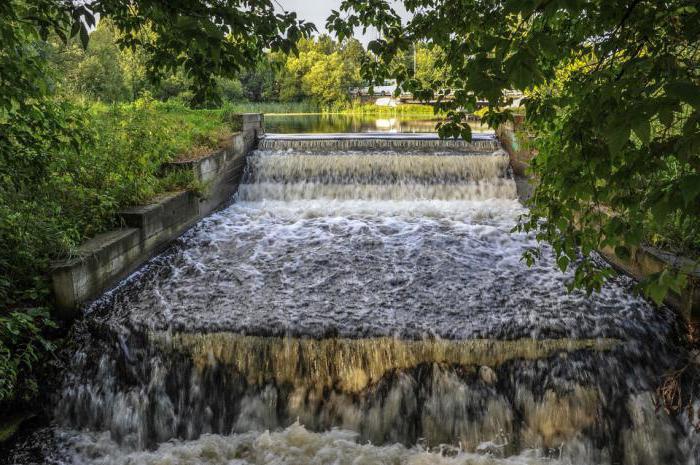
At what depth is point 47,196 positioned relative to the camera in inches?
201

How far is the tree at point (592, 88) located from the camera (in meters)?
1.51

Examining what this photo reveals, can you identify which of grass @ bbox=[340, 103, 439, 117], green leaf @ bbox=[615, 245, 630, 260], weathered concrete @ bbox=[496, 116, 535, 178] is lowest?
green leaf @ bbox=[615, 245, 630, 260]

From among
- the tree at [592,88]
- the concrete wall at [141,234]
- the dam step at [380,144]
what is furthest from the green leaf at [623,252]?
the dam step at [380,144]

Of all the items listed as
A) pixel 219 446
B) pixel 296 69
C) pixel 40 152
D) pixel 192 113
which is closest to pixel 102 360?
pixel 219 446

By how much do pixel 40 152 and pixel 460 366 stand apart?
4268mm

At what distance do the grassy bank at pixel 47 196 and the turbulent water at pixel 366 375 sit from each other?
1.69 feet

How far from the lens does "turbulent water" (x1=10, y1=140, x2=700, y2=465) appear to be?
427 cm

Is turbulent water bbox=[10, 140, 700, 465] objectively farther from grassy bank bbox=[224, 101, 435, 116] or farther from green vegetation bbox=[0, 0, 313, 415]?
grassy bank bbox=[224, 101, 435, 116]

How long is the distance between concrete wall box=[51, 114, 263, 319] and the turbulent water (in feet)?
0.90

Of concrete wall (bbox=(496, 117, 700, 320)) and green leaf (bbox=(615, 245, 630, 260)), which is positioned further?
concrete wall (bbox=(496, 117, 700, 320))

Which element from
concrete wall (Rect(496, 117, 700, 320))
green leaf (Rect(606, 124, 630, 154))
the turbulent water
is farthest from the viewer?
concrete wall (Rect(496, 117, 700, 320))

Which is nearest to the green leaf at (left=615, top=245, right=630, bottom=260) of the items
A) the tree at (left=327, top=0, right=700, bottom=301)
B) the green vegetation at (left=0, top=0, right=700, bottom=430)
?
the tree at (left=327, top=0, right=700, bottom=301)

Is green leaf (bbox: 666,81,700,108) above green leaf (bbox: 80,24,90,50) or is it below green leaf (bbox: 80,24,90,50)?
below

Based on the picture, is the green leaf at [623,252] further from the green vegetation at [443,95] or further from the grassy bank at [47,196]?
the grassy bank at [47,196]
